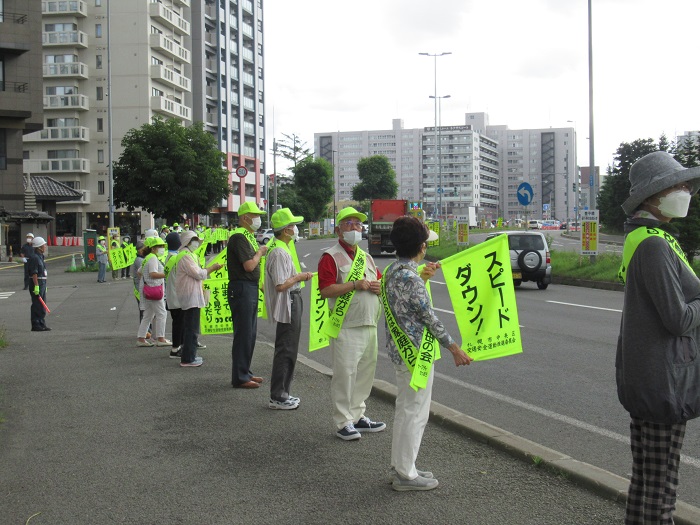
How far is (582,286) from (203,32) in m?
63.0

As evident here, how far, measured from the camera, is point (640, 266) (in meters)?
3.20

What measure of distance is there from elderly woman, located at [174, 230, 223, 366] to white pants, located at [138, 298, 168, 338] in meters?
2.06

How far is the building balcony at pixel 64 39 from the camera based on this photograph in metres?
64.9

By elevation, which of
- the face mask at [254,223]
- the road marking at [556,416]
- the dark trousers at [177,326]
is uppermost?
the face mask at [254,223]

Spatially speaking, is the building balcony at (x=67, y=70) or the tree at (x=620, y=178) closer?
the tree at (x=620, y=178)

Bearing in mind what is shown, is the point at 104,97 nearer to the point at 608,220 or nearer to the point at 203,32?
the point at 203,32

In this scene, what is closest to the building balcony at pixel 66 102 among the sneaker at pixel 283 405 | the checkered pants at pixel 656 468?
the sneaker at pixel 283 405

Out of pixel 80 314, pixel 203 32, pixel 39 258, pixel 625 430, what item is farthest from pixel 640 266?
pixel 203 32

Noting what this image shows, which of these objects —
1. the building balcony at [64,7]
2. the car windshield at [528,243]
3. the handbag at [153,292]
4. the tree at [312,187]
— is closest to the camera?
the handbag at [153,292]

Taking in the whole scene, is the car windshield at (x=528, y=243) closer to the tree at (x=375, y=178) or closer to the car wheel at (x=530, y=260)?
the car wheel at (x=530, y=260)

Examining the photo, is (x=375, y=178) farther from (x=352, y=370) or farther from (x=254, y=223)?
(x=352, y=370)

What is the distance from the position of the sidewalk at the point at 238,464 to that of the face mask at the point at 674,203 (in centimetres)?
174

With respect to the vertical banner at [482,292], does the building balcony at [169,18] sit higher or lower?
higher

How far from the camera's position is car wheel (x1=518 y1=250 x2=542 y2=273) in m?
20.4
